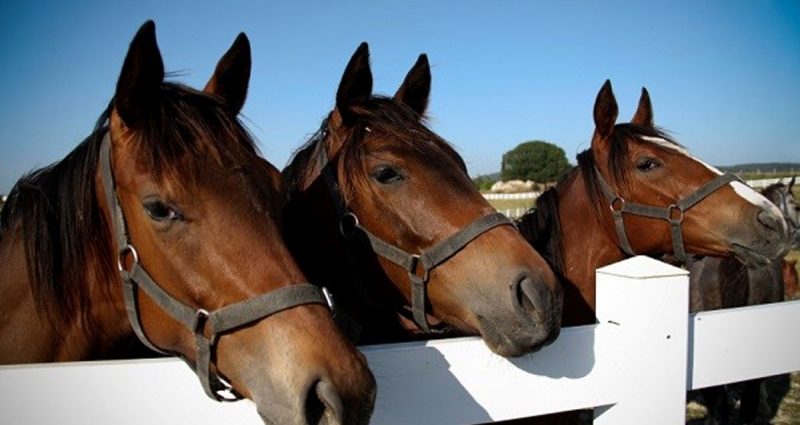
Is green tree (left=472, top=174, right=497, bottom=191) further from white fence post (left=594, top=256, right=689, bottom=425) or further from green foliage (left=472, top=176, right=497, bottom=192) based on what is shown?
white fence post (left=594, top=256, right=689, bottom=425)

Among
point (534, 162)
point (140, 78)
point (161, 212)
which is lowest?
point (534, 162)

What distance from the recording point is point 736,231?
12.2ft

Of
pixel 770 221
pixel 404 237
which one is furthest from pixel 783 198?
pixel 404 237

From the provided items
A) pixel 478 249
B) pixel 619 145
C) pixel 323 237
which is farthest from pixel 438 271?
pixel 619 145

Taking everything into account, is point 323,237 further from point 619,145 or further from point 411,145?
point 619,145

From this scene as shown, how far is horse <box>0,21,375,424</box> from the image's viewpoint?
1.54 meters

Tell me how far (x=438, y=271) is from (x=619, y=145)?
7.73 feet

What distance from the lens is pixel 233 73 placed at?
2418mm

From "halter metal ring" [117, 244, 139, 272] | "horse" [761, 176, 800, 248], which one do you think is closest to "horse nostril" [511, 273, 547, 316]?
"halter metal ring" [117, 244, 139, 272]

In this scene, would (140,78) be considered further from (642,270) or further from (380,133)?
(642,270)

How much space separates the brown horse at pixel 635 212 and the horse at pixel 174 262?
2.56 m

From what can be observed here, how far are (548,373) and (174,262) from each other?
1399 mm

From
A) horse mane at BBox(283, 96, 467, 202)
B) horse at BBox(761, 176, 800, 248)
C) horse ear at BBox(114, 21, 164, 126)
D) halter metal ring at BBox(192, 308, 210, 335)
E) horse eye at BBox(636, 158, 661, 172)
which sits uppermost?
horse ear at BBox(114, 21, 164, 126)

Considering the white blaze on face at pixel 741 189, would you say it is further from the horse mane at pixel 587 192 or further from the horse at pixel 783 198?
the horse at pixel 783 198
